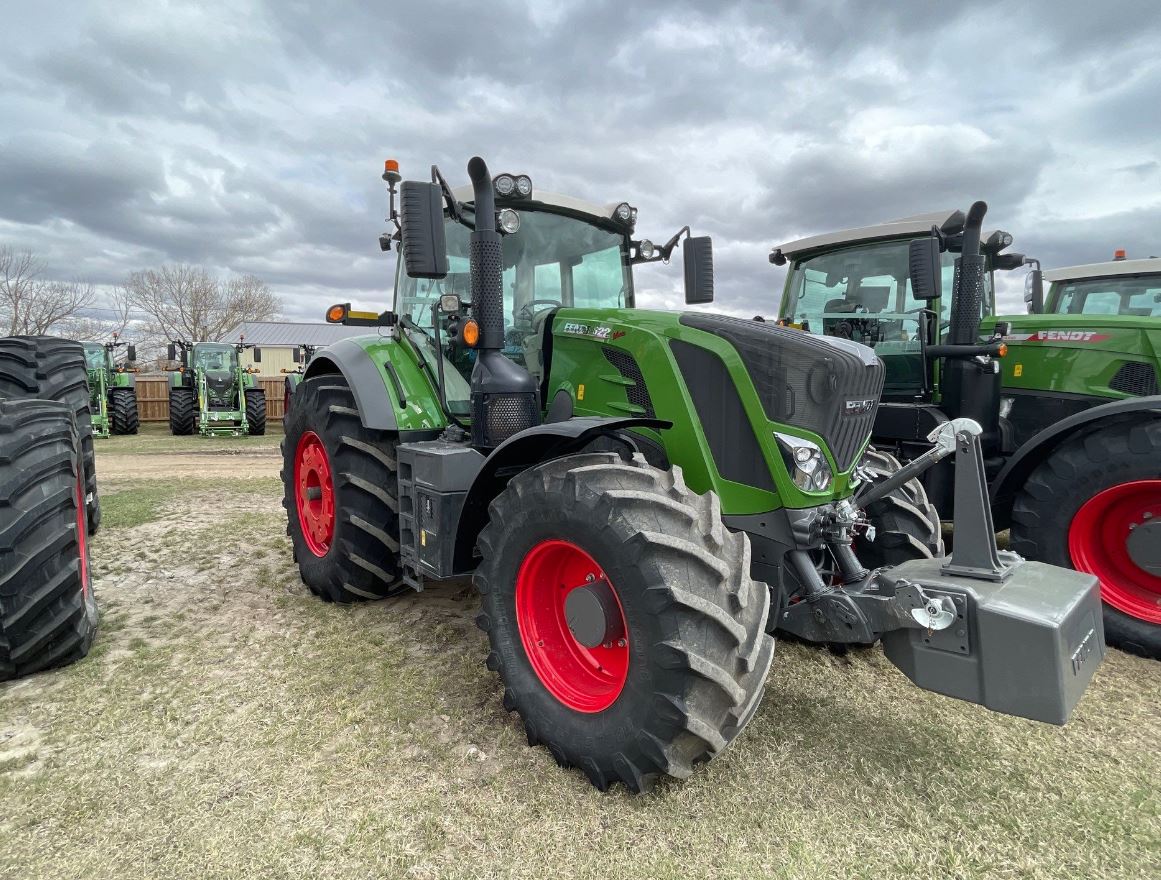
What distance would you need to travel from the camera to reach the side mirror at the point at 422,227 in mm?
2873

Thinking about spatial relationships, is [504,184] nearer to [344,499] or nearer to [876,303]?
[344,499]

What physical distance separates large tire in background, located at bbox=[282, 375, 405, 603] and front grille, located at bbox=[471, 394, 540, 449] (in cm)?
73

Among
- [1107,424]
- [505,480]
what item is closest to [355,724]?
[505,480]

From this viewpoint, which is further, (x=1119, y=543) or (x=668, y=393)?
(x=1119, y=543)

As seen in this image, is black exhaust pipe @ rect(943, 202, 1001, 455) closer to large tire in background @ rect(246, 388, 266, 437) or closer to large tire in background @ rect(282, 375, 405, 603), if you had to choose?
large tire in background @ rect(282, 375, 405, 603)

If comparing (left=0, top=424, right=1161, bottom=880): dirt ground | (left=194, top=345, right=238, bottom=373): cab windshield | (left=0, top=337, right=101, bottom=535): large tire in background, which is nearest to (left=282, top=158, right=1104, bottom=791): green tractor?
(left=0, top=424, right=1161, bottom=880): dirt ground

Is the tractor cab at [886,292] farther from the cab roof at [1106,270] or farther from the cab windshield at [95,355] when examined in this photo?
the cab windshield at [95,355]

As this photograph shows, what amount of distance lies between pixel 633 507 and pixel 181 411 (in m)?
17.5

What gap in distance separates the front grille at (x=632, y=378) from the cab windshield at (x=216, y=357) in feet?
55.5

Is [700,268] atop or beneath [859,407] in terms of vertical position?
atop

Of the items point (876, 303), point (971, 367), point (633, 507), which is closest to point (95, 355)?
point (876, 303)

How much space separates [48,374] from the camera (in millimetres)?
4879

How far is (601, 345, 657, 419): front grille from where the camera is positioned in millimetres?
2945

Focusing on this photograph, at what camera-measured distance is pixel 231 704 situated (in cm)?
293
